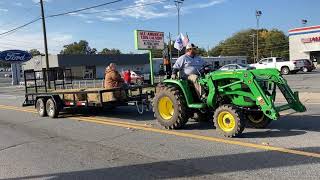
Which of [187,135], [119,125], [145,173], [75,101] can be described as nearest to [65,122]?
[75,101]

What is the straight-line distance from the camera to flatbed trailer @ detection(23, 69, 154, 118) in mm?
13500

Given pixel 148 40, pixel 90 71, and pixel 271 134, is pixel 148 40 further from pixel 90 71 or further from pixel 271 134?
pixel 90 71

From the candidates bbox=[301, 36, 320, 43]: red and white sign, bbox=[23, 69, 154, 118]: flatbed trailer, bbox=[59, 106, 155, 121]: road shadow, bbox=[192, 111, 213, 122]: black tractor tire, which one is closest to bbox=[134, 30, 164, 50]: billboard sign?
bbox=[23, 69, 154, 118]: flatbed trailer

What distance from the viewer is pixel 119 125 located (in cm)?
1231

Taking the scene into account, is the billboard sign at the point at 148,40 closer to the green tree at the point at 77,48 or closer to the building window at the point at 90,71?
the building window at the point at 90,71

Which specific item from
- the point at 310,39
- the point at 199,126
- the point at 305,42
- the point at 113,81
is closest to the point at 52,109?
the point at 113,81

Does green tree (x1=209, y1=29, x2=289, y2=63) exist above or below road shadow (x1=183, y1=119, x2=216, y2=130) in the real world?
above

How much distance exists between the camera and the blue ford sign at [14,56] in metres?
62.5

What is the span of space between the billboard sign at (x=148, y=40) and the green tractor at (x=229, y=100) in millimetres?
19976

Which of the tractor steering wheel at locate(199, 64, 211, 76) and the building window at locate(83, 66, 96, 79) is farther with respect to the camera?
the building window at locate(83, 66, 96, 79)

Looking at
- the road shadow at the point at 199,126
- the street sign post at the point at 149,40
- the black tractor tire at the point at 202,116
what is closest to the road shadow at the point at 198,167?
the road shadow at the point at 199,126

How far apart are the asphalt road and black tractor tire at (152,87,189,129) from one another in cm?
29

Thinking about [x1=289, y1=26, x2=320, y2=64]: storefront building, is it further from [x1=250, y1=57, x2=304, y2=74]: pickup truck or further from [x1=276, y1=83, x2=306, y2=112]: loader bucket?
[x1=276, y1=83, x2=306, y2=112]: loader bucket

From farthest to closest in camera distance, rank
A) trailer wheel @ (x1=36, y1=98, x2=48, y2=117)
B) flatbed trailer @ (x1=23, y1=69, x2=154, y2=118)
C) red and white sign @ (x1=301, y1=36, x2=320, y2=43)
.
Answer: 1. red and white sign @ (x1=301, y1=36, x2=320, y2=43)
2. trailer wheel @ (x1=36, y1=98, x2=48, y2=117)
3. flatbed trailer @ (x1=23, y1=69, x2=154, y2=118)
